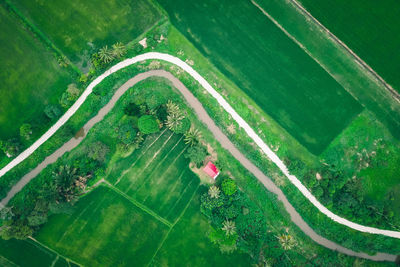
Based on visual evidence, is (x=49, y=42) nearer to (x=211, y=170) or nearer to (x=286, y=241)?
(x=211, y=170)

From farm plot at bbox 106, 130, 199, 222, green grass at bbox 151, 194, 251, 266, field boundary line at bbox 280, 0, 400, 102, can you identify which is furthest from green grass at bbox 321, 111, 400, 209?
farm plot at bbox 106, 130, 199, 222

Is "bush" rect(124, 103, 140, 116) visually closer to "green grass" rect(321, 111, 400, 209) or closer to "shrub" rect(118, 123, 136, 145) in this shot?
"shrub" rect(118, 123, 136, 145)

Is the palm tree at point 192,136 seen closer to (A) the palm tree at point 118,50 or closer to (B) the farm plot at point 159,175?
(B) the farm plot at point 159,175

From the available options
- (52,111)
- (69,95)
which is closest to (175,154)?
(69,95)

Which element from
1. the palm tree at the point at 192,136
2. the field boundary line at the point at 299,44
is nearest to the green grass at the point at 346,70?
the field boundary line at the point at 299,44

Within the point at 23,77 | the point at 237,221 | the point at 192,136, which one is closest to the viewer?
the point at 192,136

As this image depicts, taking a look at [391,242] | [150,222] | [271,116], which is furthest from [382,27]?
[150,222]
